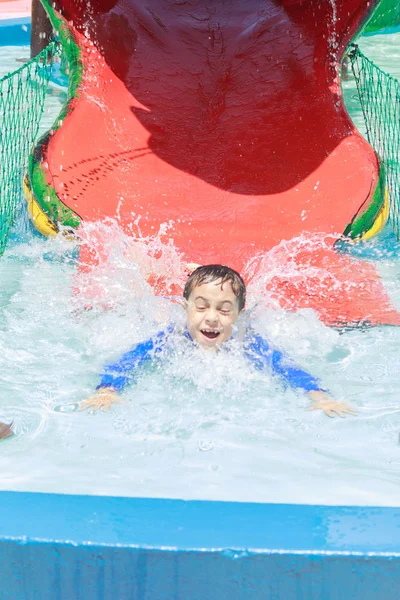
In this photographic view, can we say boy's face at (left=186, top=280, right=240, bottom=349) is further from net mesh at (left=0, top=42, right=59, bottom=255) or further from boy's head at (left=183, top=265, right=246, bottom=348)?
net mesh at (left=0, top=42, right=59, bottom=255)

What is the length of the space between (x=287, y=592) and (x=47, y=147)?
287cm

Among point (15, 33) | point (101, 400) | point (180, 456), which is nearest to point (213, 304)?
point (101, 400)

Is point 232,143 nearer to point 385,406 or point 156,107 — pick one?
point 156,107

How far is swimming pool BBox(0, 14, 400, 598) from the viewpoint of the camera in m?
1.66

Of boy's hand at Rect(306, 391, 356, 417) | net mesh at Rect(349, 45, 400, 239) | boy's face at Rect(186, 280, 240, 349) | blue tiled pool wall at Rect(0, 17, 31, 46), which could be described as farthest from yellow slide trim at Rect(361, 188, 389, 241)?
blue tiled pool wall at Rect(0, 17, 31, 46)

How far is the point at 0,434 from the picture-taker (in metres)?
2.36

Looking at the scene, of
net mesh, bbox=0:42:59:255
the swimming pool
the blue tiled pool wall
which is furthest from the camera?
the blue tiled pool wall

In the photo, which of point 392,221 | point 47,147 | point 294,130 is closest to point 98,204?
point 47,147

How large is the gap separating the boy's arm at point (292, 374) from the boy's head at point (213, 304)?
124 mm

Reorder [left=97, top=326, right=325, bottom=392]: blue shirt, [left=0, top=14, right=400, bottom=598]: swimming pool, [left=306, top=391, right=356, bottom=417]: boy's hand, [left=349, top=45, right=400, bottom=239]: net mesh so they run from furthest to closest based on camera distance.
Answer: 1. [left=349, top=45, right=400, bottom=239]: net mesh
2. [left=97, top=326, right=325, bottom=392]: blue shirt
3. [left=306, top=391, right=356, bottom=417]: boy's hand
4. [left=0, top=14, right=400, bottom=598]: swimming pool

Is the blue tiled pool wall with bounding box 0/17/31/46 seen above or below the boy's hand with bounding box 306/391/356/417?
below

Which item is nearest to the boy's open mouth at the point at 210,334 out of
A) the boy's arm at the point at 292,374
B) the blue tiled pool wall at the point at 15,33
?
the boy's arm at the point at 292,374

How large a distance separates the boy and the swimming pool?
6 cm

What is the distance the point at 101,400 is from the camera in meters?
2.57
